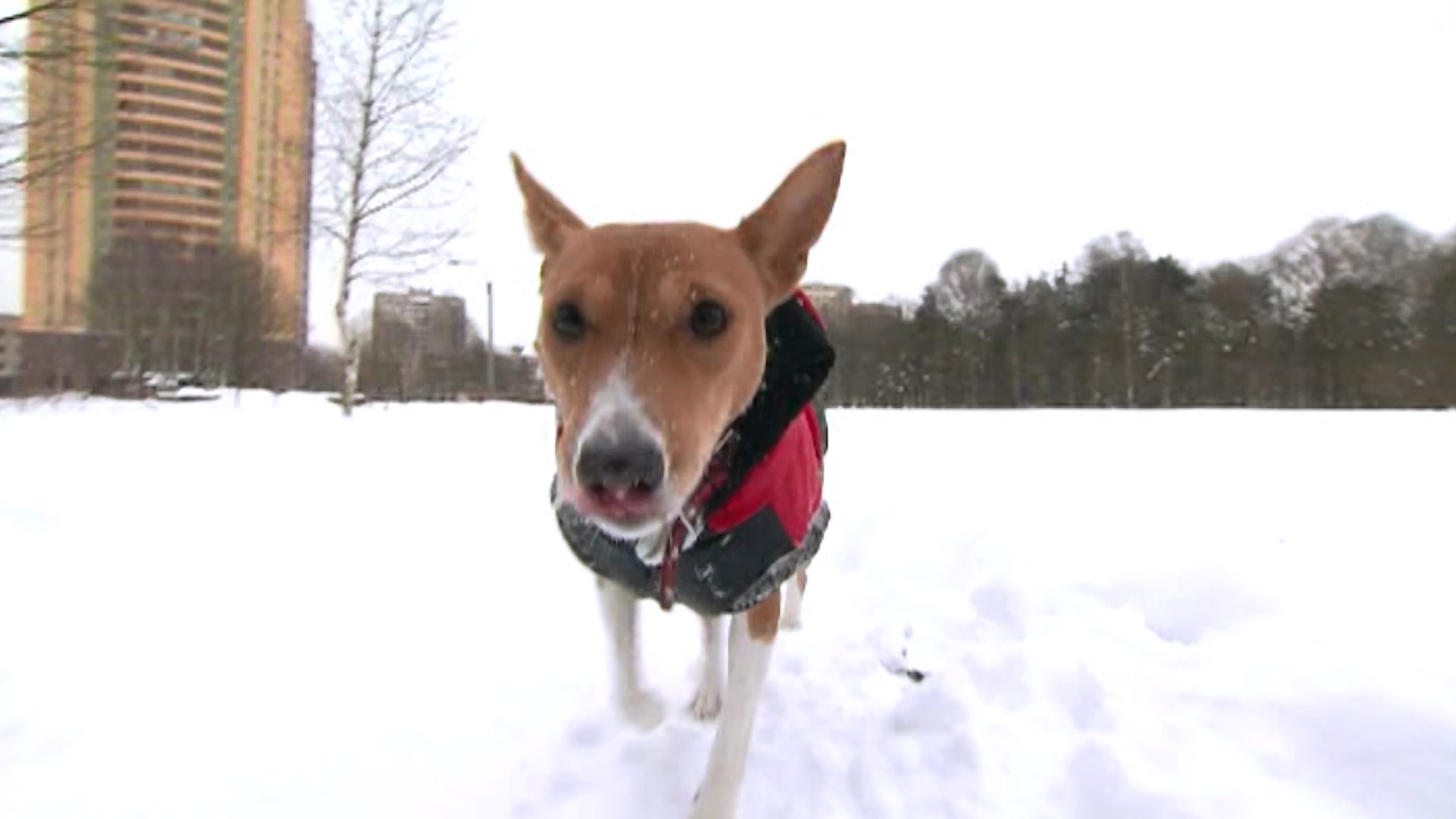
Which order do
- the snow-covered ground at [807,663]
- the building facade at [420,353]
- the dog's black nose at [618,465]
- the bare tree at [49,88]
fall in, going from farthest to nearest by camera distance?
the building facade at [420,353], the bare tree at [49,88], the snow-covered ground at [807,663], the dog's black nose at [618,465]

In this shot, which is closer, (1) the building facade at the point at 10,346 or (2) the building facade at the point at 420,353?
(1) the building facade at the point at 10,346

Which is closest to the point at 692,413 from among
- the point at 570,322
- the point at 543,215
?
the point at 570,322

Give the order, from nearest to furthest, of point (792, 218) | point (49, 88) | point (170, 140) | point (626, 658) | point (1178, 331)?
point (792, 218) < point (626, 658) < point (49, 88) < point (170, 140) < point (1178, 331)

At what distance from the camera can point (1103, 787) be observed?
2.35 metres

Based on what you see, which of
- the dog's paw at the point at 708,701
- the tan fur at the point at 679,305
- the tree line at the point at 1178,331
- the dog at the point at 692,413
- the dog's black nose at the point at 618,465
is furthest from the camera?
the tree line at the point at 1178,331

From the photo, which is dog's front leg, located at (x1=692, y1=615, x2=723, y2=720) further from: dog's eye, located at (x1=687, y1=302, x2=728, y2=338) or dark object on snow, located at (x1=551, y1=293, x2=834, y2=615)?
dog's eye, located at (x1=687, y1=302, x2=728, y2=338)

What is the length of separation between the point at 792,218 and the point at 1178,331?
59.9 meters

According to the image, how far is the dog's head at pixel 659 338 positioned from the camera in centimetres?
182

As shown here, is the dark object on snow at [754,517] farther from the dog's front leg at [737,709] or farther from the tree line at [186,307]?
the tree line at [186,307]

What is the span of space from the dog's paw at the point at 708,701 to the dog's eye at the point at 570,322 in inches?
69.1

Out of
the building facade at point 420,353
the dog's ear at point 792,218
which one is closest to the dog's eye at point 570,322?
the dog's ear at point 792,218

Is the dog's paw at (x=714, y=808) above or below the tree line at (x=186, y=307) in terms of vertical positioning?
below

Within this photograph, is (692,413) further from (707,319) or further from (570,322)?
(570,322)

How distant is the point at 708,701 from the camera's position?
3.25m
